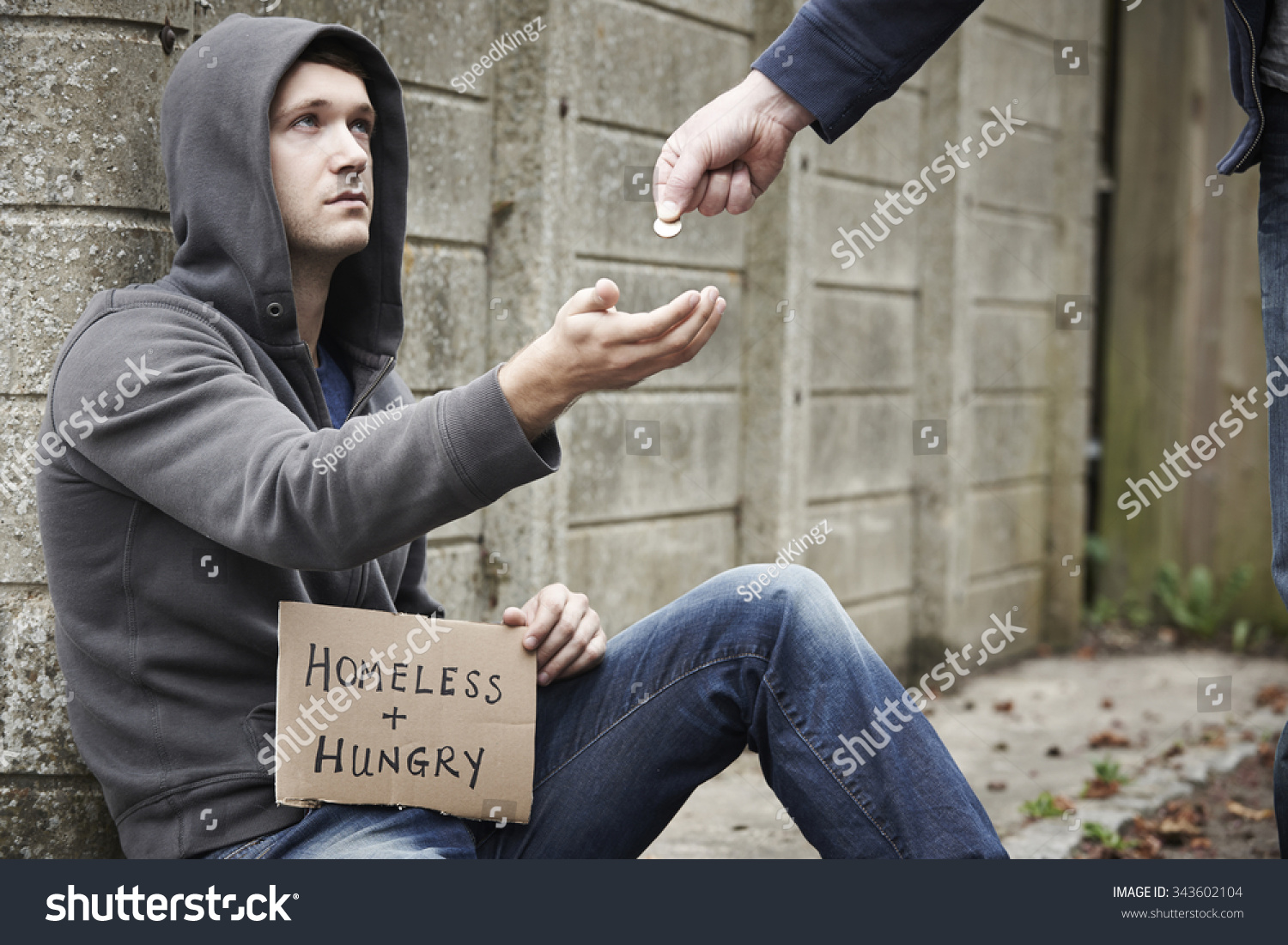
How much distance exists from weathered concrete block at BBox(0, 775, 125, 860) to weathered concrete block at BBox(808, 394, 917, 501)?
142 inches

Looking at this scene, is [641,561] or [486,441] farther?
[641,561]

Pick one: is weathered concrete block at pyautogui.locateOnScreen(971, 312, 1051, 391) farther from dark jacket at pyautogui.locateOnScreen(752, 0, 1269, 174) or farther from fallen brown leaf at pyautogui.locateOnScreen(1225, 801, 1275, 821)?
dark jacket at pyautogui.locateOnScreen(752, 0, 1269, 174)

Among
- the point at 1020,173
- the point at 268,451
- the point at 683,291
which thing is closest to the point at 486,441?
the point at 268,451

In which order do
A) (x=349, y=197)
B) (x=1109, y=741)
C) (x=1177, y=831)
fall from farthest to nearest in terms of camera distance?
(x=1109, y=741)
(x=1177, y=831)
(x=349, y=197)

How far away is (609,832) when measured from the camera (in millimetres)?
2352

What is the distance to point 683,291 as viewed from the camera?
5.16 m

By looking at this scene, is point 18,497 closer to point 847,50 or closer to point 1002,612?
point 847,50

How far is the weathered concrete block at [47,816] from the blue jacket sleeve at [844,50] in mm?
1868

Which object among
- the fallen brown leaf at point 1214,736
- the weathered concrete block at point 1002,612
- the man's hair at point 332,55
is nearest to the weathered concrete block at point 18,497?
the man's hair at point 332,55

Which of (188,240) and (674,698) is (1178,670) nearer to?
(674,698)

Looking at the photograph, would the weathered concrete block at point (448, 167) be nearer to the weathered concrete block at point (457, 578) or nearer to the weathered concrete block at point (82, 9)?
the weathered concrete block at point (457, 578)

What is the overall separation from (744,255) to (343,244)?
3150 millimetres

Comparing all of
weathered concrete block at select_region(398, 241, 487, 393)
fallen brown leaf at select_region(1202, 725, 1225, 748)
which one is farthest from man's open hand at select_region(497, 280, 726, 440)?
fallen brown leaf at select_region(1202, 725, 1225, 748)

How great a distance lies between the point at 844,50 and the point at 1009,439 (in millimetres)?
5245
